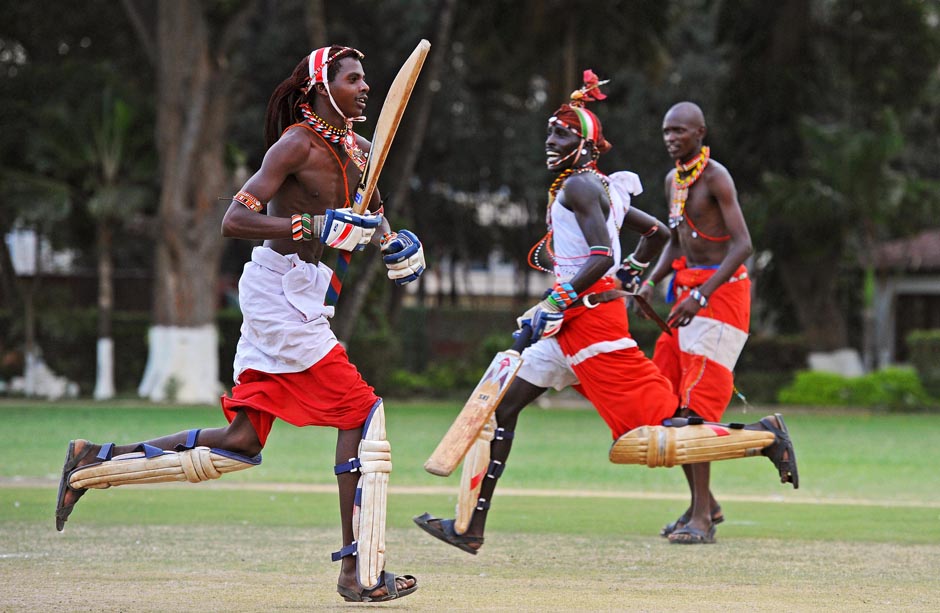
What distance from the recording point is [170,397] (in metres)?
24.6

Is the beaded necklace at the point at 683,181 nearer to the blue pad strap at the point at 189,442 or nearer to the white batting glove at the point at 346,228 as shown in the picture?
the white batting glove at the point at 346,228

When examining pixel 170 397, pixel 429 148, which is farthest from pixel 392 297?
pixel 170 397

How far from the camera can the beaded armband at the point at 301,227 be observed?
5750 millimetres

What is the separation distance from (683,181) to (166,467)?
13.5 feet

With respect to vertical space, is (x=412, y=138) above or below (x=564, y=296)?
above

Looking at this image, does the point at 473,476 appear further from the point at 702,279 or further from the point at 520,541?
the point at 702,279

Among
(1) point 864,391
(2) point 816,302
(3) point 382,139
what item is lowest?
(1) point 864,391

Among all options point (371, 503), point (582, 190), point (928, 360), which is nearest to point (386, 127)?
point (371, 503)

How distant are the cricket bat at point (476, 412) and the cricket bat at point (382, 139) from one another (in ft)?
2.82

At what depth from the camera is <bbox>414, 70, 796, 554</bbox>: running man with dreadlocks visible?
7.38 meters

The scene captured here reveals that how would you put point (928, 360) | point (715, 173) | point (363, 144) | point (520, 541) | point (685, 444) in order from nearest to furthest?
point (363, 144) → point (685, 444) → point (520, 541) → point (715, 173) → point (928, 360)

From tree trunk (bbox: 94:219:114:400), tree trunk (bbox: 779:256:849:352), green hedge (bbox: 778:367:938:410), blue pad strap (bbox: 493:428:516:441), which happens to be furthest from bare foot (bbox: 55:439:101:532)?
tree trunk (bbox: 779:256:849:352)

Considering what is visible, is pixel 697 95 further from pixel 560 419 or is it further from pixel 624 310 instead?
pixel 624 310

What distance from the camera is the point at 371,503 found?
228 inches
